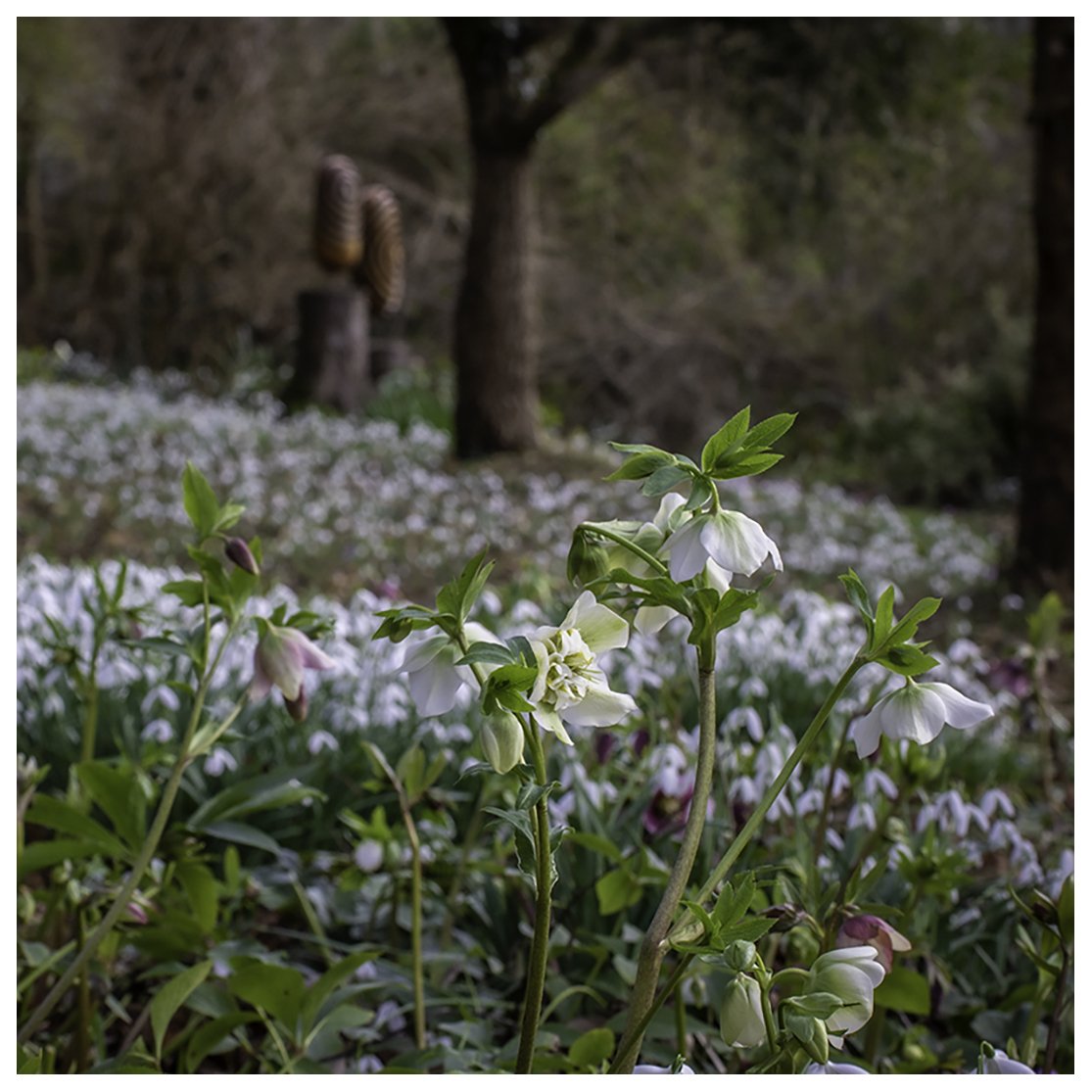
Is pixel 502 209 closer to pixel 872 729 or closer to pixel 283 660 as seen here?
pixel 283 660

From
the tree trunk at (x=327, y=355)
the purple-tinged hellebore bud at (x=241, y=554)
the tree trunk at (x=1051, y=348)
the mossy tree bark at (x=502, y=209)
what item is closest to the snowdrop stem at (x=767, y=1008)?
the purple-tinged hellebore bud at (x=241, y=554)

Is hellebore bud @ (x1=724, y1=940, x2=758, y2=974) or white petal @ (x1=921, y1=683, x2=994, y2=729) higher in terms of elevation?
white petal @ (x1=921, y1=683, x2=994, y2=729)

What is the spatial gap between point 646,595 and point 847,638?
2606mm

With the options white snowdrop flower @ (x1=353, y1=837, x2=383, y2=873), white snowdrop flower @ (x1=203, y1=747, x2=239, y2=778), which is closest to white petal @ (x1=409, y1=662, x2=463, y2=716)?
white snowdrop flower @ (x1=353, y1=837, x2=383, y2=873)

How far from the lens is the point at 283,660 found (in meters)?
0.97

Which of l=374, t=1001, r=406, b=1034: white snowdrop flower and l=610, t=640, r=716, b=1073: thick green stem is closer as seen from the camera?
l=610, t=640, r=716, b=1073: thick green stem

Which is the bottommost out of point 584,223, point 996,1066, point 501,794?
point 501,794

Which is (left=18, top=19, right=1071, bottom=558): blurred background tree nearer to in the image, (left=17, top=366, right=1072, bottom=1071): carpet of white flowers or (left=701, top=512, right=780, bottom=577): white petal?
(left=17, top=366, right=1072, bottom=1071): carpet of white flowers

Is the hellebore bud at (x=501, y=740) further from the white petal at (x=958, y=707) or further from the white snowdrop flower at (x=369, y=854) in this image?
the white snowdrop flower at (x=369, y=854)

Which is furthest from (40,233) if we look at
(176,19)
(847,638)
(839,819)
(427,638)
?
(427,638)

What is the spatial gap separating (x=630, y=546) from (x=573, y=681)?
9 cm

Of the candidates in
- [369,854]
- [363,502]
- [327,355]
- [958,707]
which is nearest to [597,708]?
[958,707]

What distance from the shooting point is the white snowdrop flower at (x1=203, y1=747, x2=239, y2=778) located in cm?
174

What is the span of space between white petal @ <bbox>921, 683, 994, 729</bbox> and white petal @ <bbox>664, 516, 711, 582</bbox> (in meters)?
0.17
